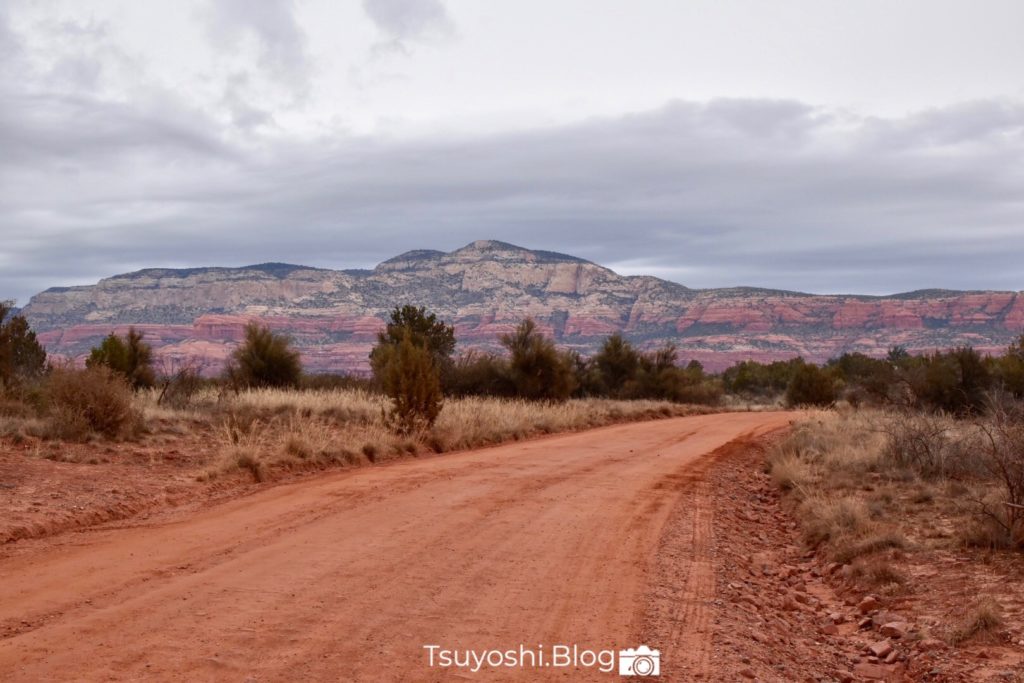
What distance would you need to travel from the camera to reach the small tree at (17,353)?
23.3 meters

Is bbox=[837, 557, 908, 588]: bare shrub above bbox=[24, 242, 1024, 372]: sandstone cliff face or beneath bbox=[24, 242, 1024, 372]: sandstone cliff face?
beneath

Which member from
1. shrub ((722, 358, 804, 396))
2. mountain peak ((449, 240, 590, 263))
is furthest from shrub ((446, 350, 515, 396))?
mountain peak ((449, 240, 590, 263))

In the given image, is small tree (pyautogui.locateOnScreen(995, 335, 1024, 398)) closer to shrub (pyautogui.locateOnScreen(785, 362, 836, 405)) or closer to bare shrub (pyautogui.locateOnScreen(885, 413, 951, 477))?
bare shrub (pyautogui.locateOnScreen(885, 413, 951, 477))

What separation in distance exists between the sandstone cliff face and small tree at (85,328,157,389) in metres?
73.5

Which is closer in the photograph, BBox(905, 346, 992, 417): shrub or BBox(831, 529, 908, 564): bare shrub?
BBox(831, 529, 908, 564): bare shrub

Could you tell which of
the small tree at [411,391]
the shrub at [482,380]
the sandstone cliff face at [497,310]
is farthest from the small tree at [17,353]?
the sandstone cliff face at [497,310]

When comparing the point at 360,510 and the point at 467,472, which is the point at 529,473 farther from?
the point at 360,510

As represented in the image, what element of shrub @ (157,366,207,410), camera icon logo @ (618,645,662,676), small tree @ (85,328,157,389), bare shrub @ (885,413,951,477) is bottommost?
camera icon logo @ (618,645,662,676)

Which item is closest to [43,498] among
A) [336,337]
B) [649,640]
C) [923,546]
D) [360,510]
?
[360,510]

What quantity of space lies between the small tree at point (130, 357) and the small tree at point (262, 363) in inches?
116

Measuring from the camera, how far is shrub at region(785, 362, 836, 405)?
2136 inches

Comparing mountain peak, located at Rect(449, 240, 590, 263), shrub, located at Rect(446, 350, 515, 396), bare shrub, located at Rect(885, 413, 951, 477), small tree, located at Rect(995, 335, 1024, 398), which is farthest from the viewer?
mountain peak, located at Rect(449, 240, 590, 263)

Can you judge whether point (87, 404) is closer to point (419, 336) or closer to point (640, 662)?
point (640, 662)

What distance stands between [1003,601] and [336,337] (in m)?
117
